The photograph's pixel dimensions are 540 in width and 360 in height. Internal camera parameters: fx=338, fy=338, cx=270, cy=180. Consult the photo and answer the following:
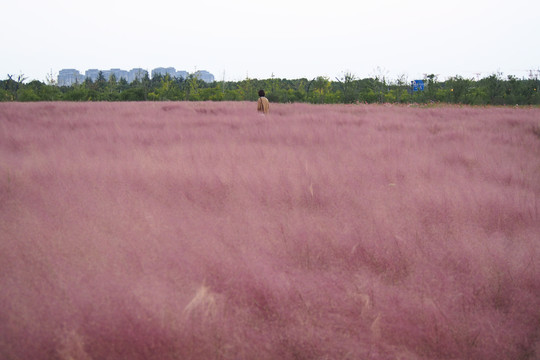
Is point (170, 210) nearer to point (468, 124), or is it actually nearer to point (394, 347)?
point (394, 347)

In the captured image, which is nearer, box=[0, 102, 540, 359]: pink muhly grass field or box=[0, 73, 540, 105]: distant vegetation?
box=[0, 102, 540, 359]: pink muhly grass field

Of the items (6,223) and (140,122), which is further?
(140,122)

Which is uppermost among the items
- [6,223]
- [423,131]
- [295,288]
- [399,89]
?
[399,89]

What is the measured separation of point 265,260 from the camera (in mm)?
2031

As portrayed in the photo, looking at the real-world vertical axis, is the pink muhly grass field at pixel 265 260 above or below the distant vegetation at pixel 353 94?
below

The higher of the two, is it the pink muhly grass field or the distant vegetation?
the distant vegetation

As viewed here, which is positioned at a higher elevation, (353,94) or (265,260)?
(353,94)

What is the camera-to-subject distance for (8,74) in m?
20.8

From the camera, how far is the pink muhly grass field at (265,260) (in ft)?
4.82

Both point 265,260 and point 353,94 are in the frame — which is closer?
point 265,260

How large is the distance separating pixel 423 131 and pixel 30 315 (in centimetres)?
789

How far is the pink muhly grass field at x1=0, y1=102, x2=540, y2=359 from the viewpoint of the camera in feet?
4.82

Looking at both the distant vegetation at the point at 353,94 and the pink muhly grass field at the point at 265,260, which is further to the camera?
the distant vegetation at the point at 353,94

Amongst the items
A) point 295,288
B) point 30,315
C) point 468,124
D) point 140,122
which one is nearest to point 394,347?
point 295,288
